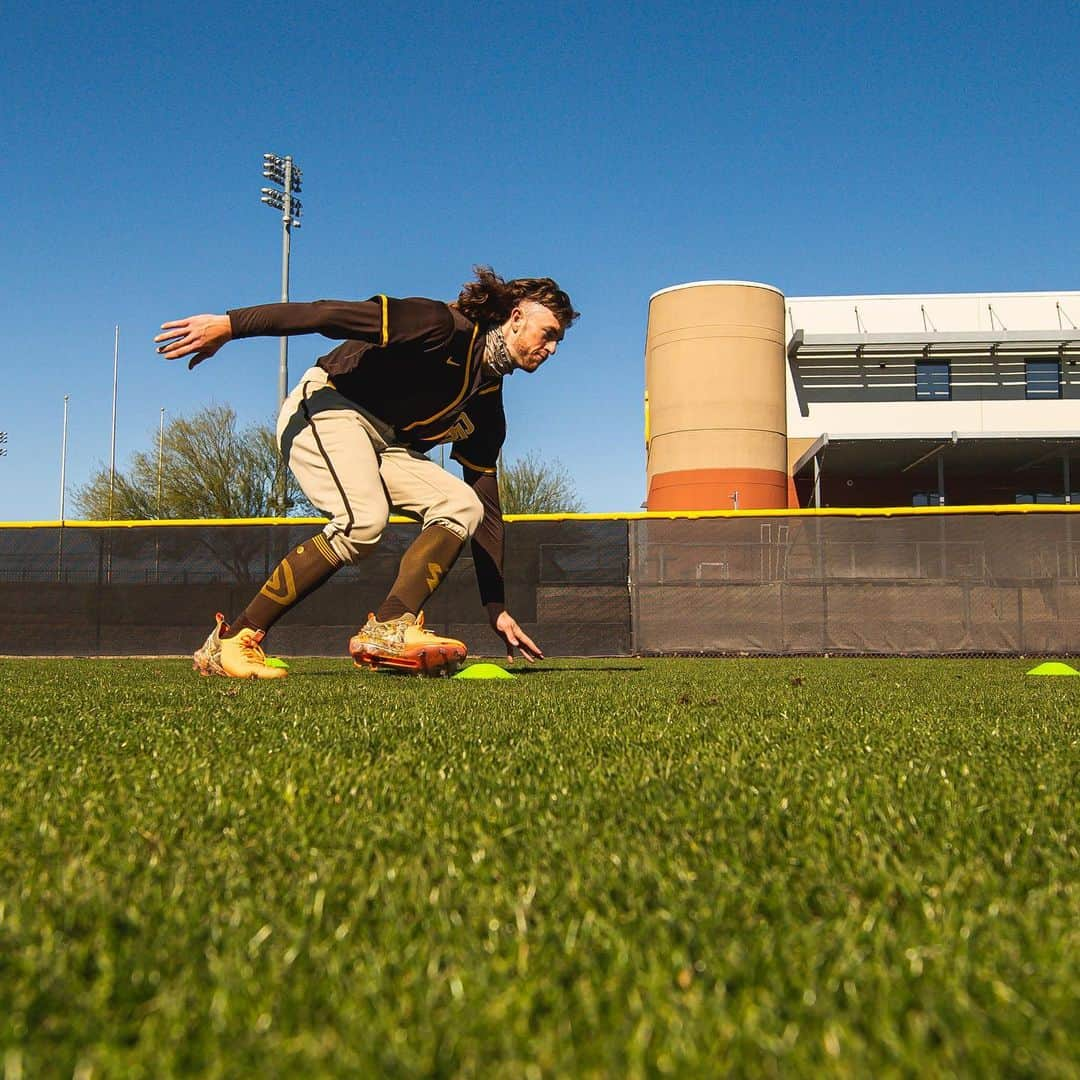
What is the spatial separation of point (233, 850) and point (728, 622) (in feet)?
34.0

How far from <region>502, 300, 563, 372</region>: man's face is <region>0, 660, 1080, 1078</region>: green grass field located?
3.01 metres

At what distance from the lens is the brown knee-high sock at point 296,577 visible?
4965 mm

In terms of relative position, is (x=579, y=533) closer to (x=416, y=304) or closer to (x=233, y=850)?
(x=416, y=304)

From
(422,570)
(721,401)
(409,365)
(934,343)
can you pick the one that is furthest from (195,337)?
(934,343)

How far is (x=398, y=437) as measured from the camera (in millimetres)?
5387

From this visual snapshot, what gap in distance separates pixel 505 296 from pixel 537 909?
4.39m

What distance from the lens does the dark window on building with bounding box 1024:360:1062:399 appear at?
29.7 m

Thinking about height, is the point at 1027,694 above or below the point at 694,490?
below

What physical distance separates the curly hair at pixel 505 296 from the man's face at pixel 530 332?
0.05 meters

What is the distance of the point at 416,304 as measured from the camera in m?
4.78

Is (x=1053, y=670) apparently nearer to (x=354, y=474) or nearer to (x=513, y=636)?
(x=513, y=636)

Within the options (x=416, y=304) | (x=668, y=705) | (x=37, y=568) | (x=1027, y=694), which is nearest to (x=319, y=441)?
(x=416, y=304)

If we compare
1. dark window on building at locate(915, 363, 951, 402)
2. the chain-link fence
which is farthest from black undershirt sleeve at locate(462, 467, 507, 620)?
dark window on building at locate(915, 363, 951, 402)

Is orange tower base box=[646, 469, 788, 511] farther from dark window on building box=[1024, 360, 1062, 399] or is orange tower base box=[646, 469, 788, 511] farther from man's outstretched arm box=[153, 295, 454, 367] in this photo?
man's outstretched arm box=[153, 295, 454, 367]
